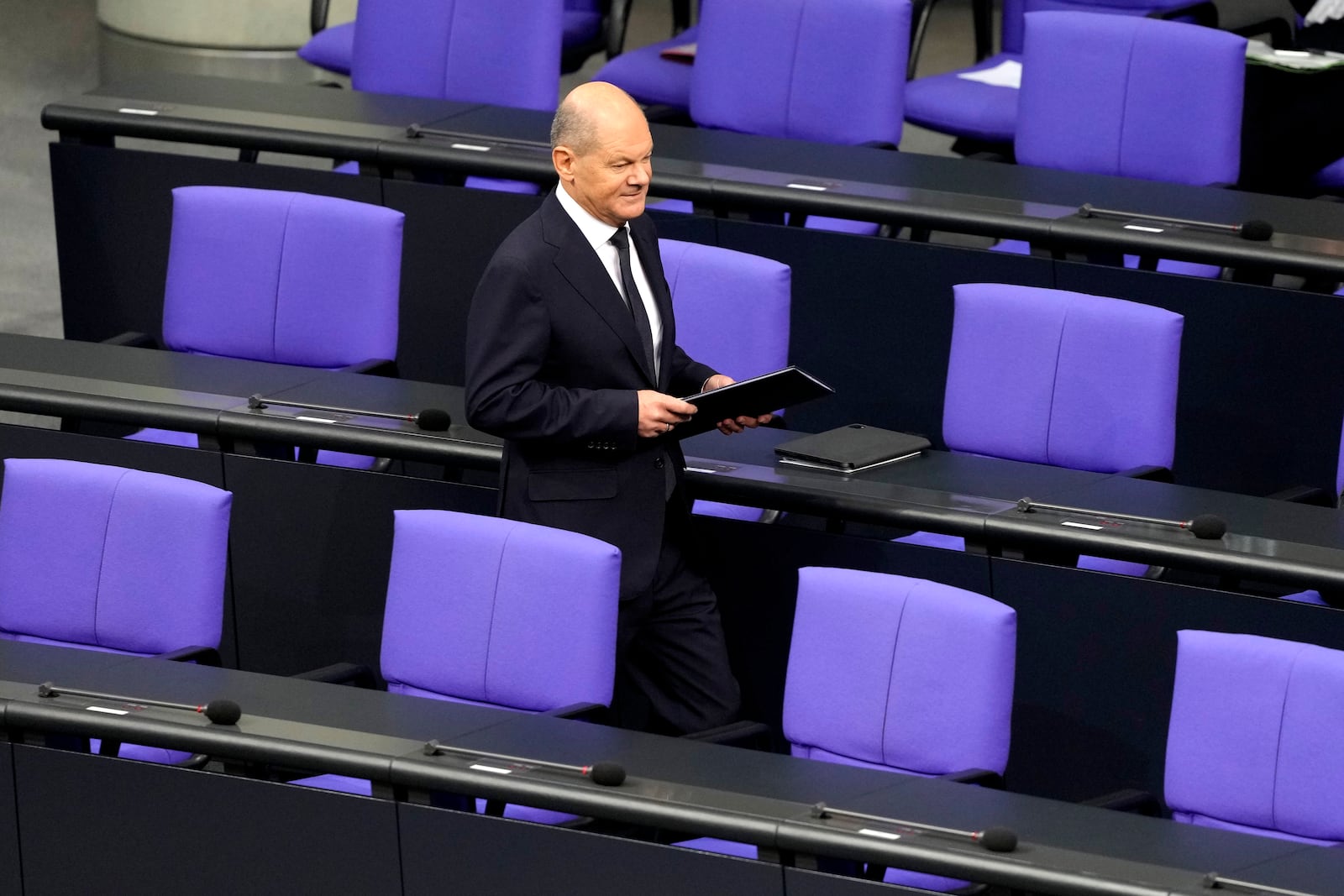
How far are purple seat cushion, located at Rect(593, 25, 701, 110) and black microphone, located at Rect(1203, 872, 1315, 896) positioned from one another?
12.8ft

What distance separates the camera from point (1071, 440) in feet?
15.4

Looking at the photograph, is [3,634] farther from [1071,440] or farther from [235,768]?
[1071,440]

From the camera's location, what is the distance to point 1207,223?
5.09 meters

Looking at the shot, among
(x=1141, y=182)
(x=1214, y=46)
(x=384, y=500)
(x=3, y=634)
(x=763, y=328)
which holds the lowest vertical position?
(x=3, y=634)

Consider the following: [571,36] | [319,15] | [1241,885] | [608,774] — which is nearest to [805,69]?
[571,36]

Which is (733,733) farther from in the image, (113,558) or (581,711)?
(113,558)

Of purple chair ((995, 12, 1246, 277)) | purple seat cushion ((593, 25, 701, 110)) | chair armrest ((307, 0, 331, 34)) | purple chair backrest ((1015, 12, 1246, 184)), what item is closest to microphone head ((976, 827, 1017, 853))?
purple chair ((995, 12, 1246, 277))

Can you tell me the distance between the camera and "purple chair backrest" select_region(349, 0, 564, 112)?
20.6 feet

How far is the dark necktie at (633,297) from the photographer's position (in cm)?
390

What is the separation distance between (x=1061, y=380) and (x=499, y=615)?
4.64ft

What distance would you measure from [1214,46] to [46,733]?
3392 millimetres

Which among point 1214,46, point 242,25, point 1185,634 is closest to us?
point 1185,634

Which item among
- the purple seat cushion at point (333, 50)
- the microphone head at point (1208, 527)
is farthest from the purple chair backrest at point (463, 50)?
the microphone head at point (1208, 527)

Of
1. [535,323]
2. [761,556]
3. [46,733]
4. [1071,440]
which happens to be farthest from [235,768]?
[1071,440]
